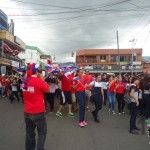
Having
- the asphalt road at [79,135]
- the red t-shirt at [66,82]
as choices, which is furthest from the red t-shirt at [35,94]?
the red t-shirt at [66,82]

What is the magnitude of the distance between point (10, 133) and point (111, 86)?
17.9 feet

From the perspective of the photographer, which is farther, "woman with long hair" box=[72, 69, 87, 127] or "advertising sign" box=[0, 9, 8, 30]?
"advertising sign" box=[0, 9, 8, 30]

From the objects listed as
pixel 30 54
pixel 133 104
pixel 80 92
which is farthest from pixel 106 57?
pixel 133 104

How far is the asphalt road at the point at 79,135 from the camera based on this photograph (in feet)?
21.2

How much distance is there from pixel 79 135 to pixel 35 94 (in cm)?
259

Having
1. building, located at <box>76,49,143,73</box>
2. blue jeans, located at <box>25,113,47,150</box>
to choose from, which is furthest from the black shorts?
building, located at <box>76,49,143,73</box>

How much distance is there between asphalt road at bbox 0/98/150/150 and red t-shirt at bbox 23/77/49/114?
4.22ft

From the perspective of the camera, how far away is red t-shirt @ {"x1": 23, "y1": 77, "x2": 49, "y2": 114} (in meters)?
5.43

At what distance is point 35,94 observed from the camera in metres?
5.45

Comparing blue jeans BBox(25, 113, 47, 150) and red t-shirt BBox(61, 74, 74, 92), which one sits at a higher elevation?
red t-shirt BBox(61, 74, 74, 92)

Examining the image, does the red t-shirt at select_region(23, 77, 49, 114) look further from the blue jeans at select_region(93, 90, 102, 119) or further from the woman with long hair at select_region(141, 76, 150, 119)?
the woman with long hair at select_region(141, 76, 150, 119)

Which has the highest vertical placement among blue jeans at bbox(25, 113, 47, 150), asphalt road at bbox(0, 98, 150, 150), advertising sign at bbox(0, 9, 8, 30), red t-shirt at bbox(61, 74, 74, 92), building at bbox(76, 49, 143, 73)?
advertising sign at bbox(0, 9, 8, 30)

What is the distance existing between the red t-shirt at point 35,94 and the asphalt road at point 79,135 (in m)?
1.29

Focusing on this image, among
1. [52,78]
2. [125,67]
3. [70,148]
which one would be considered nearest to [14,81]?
[52,78]
